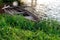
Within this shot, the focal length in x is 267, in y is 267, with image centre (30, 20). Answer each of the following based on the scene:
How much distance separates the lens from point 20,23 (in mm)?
8242

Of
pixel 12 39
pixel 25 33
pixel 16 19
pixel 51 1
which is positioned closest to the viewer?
pixel 12 39

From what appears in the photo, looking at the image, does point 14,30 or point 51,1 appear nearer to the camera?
point 14,30

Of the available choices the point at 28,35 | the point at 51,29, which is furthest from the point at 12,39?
the point at 51,29

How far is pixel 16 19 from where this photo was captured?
27.8 feet

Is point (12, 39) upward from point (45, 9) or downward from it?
upward

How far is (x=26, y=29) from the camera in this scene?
25.9 ft

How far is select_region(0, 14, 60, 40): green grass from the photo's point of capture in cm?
680

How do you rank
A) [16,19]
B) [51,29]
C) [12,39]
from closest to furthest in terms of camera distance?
[12,39], [51,29], [16,19]

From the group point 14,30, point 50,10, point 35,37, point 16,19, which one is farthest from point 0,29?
point 50,10

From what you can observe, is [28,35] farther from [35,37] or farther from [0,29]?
[0,29]

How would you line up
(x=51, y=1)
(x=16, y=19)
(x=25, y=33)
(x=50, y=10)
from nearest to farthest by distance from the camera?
(x=25, y=33) → (x=16, y=19) → (x=50, y=10) → (x=51, y=1)

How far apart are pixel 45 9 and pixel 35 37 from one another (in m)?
7.04

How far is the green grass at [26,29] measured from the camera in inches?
268

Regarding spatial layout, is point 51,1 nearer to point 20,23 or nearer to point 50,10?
point 50,10
